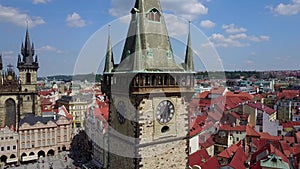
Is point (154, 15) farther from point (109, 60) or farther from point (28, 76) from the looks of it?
point (28, 76)

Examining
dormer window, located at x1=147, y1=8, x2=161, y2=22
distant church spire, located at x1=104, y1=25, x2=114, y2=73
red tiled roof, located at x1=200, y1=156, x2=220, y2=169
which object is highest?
dormer window, located at x1=147, y1=8, x2=161, y2=22

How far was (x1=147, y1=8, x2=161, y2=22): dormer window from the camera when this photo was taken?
49.7ft

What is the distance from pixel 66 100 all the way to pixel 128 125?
204 feet

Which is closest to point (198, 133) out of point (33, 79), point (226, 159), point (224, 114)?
point (226, 159)

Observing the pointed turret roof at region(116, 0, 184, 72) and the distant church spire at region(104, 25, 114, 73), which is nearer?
the pointed turret roof at region(116, 0, 184, 72)

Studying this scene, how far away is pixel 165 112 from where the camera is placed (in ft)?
49.7

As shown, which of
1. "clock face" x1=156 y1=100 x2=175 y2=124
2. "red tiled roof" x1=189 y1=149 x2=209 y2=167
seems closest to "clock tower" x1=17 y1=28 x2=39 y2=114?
"red tiled roof" x1=189 y1=149 x2=209 y2=167

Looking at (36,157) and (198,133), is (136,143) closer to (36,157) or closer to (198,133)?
(198,133)

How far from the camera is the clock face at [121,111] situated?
50.6ft

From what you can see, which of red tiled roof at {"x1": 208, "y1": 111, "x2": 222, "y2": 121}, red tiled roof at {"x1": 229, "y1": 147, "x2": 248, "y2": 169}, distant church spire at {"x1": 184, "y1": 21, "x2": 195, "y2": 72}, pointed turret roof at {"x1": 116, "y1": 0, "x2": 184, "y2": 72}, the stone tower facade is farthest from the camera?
the stone tower facade

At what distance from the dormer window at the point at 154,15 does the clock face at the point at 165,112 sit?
4.48m

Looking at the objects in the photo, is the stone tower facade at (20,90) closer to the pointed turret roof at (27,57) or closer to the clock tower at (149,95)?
the pointed turret roof at (27,57)

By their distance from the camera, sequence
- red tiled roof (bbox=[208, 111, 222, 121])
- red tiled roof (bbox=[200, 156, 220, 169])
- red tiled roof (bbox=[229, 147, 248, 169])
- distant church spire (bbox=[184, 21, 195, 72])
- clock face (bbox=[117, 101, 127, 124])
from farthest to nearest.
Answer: red tiled roof (bbox=[208, 111, 222, 121]), red tiled roof (bbox=[200, 156, 220, 169]), red tiled roof (bbox=[229, 147, 248, 169]), distant church spire (bbox=[184, 21, 195, 72]), clock face (bbox=[117, 101, 127, 124])

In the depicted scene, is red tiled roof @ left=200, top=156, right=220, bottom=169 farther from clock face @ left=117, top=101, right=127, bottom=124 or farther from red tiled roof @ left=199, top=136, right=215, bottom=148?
clock face @ left=117, top=101, right=127, bottom=124
